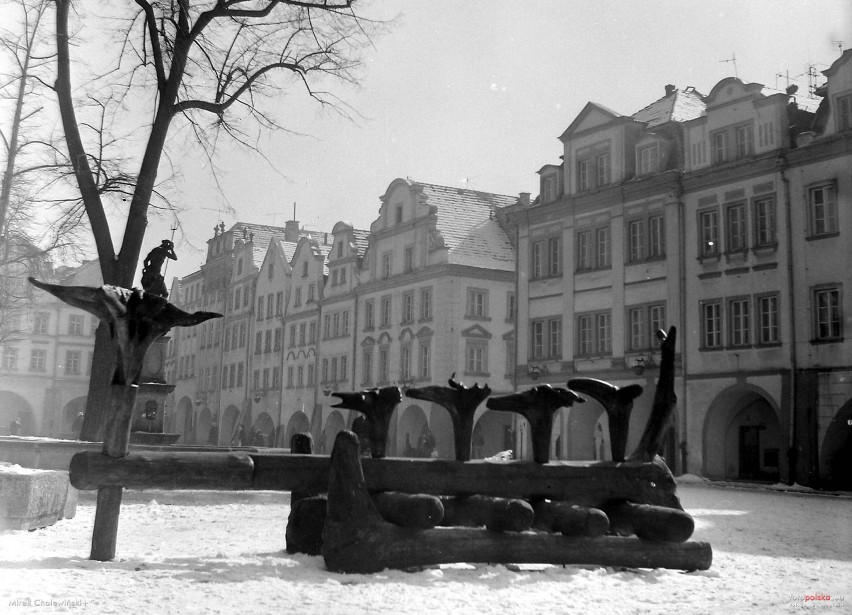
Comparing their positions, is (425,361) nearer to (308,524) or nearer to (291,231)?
(291,231)

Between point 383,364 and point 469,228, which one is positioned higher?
point 469,228

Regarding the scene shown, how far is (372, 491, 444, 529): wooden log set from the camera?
729 cm

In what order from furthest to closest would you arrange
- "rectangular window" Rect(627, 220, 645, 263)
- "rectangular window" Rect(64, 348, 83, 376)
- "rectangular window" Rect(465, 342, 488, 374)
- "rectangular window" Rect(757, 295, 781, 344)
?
1. "rectangular window" Rect(64, 348, 83, 376)
2. "rectangular window" Rect(465, 342, 488, 374)
3. "rectangular window" Rect(627, 220, 645, 263)
4. "rectangular window" Rect(757, 295, 781, 344)

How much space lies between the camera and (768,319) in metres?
26.9

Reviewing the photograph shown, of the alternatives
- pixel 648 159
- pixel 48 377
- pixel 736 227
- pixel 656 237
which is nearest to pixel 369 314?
pixel 648 159

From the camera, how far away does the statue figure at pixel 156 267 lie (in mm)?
14188

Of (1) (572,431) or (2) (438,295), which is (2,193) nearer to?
(1) (572,431)

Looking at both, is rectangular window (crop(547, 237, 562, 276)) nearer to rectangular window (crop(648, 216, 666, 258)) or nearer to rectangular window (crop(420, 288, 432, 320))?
rectangular window (crop(648, 216, 666, 258))

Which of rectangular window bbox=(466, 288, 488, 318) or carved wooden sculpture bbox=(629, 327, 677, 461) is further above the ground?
rectangular window bbox=(466, 288, 488, 318)

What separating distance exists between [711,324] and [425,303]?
56.1 ft

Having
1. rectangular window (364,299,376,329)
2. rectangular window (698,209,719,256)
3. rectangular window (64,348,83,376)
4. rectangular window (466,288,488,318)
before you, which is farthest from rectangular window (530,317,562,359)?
rectangular window (64,348,83,376)

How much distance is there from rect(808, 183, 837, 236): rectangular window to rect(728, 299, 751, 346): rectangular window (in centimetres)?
290

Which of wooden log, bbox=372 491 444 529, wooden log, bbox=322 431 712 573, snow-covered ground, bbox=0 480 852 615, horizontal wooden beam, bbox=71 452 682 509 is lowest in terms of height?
snow-covered ground, bbox=0 480 852 615

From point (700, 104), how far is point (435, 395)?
93.1ft
